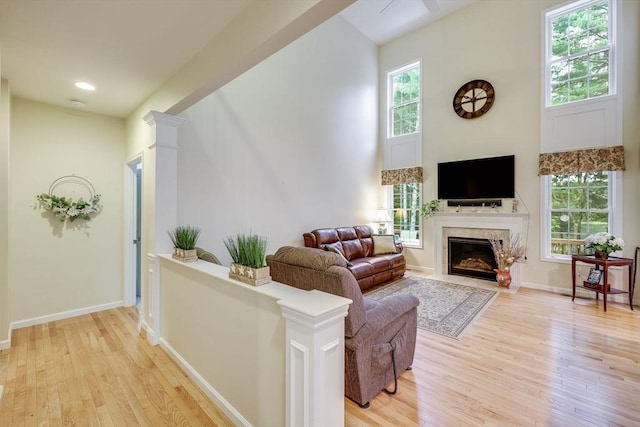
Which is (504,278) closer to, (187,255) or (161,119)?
(187,255)

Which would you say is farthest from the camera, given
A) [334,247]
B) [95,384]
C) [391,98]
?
[391,98]

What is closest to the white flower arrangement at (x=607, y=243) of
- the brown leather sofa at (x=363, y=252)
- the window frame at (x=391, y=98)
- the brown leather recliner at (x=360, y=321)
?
the brown leather sofa at (x=363, y=252)

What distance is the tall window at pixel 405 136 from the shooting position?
6293mm

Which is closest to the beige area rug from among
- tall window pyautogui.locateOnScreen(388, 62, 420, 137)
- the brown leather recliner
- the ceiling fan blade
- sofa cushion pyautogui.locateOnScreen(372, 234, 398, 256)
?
sofa cushion pyautogui.locateOnScreen(372, 234, 398, 256)

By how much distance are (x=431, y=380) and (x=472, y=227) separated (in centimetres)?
382

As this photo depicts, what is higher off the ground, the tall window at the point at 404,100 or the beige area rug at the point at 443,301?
the tall window at the point at 404,100

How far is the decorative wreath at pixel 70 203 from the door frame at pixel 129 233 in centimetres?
34

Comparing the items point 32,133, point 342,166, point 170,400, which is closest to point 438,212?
point 342,166

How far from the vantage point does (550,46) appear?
4750mm

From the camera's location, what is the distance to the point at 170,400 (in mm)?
2061

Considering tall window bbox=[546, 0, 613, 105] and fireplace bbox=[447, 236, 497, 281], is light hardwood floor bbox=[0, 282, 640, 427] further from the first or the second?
tall window bbox=[546, 0, 613, 105]

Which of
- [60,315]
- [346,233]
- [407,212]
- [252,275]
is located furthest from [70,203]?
[407,212]

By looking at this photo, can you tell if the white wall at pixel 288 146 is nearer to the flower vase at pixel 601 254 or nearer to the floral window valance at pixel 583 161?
the floral window valance at pixel 583 161

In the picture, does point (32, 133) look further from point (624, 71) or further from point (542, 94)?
point (624, 71)
